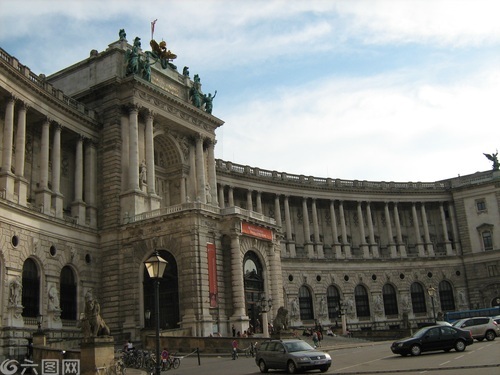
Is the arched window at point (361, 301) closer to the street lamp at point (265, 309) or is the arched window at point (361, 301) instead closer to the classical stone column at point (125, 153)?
the street lamp at point (265, 309)

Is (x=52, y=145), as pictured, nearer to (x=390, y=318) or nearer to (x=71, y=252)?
(x=71, y=252)

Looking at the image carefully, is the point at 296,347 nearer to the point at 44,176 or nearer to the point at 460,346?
the point at 460,346

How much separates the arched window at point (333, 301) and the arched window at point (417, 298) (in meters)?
11.6

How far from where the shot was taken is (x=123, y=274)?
48625mm

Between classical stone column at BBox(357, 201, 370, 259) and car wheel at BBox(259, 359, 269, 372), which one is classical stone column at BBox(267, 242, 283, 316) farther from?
classical stone column at BBox(357, 201, 370, 259)

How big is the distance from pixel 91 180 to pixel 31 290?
12641mm

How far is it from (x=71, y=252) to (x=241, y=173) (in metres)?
31.1

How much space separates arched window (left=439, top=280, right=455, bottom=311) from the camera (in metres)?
81.9

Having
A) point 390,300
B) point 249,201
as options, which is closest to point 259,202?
point 249,201

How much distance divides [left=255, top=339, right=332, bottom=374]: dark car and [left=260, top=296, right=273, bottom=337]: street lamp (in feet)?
56.8

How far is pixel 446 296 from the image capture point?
82688 millimetres

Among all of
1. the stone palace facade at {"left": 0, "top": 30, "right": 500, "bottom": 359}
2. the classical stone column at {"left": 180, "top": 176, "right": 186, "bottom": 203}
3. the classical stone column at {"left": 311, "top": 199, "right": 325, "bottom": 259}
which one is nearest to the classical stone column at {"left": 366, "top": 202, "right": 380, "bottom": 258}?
the classical stone column at {"left": 311, "top": 199, "right": 325, "bottom": 259}

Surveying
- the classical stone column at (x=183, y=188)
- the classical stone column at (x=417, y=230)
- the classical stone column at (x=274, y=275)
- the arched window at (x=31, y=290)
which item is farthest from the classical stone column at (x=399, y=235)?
the arched window at (x=31, y=290)

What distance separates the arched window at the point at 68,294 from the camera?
Result: 45.5m
